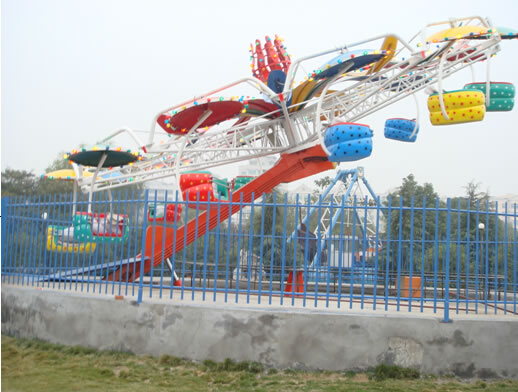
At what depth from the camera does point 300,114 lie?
44.0ft

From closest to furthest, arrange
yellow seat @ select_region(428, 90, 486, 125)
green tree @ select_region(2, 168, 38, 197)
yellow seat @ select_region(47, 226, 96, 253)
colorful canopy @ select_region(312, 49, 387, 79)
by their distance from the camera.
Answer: yellow seat @ select_region(47, 226, 96, 253)
yellow seat @ select_region(428, 90, 486, 125)
colorful canopy @ select_region(312, 49, 387, 79)
green tree @ select_region(2, 168, 38, 197)

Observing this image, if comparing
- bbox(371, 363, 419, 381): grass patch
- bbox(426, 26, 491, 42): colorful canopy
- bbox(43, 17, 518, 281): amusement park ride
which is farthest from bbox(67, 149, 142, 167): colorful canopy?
bbox(371, 363, 419, 381): grass patch

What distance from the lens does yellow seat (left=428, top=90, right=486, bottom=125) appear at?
32.0 ft

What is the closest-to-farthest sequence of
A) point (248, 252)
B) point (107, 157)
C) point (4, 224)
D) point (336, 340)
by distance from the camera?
point (336, 340), point (248, 252), point (4, 224), point (107, 157)

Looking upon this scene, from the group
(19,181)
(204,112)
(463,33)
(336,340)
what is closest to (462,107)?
(463,33)

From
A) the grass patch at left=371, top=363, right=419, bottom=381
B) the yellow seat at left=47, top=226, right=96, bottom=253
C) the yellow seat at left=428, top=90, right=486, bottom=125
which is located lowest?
the grass patch at left=371, top=363, right=419, bottom=381

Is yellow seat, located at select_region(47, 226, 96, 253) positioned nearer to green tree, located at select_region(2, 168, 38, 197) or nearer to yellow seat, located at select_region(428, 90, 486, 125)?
yellow seat, located at select_region(428, 90, 486, 125)

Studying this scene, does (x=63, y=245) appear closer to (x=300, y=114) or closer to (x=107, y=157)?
(x=107, y=157)

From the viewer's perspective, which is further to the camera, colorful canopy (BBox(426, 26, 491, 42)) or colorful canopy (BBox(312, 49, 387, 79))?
colorful canopy (BBox(312, 49, 387, 79))

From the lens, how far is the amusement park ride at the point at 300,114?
10422 mm

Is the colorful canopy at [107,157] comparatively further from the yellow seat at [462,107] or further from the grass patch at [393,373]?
the grass patch at [393,373]

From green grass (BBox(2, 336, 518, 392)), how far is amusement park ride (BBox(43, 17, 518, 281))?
2854 mm

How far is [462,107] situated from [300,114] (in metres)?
4.56

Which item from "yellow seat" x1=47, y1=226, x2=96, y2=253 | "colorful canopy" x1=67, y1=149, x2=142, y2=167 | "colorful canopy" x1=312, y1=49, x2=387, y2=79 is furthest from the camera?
"colorful canopy" x1=67, y1=149, x2=142, y2=167
